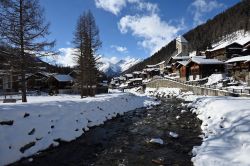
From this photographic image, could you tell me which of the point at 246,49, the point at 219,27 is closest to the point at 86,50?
the point at 246,49

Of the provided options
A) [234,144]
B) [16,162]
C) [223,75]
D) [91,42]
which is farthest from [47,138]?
[223,75]

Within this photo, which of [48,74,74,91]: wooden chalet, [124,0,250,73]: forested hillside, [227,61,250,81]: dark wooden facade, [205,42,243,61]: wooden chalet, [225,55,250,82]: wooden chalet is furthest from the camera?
[124,0,250,73]: forested hillside

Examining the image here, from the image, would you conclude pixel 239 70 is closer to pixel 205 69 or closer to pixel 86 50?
pixel 205 69

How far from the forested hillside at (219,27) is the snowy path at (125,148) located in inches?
4515

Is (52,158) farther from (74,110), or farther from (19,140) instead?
(74,110)

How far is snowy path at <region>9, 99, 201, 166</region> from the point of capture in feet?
39.5

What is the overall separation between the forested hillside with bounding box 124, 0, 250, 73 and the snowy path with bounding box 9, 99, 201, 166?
11468 centimetres

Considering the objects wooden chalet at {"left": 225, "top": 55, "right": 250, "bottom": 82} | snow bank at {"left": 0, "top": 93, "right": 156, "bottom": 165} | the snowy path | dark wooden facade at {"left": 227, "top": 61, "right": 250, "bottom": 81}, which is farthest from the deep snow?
dark wooden facade at {"left": 227, "top": 61, "right": 250, "bottom": 81}

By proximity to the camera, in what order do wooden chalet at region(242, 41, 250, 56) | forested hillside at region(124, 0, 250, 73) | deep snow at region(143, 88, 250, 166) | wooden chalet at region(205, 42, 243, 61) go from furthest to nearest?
forested hillside at region(124, 0, 250, 73) → wooden chalet at region(205, 42, 243, 61) → wooden chalet at region(242, 41, 250, 56) → deep snow at region(143, 88, 250, 166)

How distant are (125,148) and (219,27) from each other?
6066 inches

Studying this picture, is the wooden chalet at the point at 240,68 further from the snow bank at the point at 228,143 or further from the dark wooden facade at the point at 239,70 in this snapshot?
the snow bank at the point at 228,143

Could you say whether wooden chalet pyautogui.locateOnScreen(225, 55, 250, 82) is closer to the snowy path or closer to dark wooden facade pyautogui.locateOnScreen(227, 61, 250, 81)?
dark wooden facade pyautogui.locateOnScreen(227, 61, 250, 81)

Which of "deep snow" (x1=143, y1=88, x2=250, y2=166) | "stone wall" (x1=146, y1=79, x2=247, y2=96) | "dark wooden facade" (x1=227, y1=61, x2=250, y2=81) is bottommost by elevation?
"deep snow" (x1=143, y1=88, x2=250, y2=166)

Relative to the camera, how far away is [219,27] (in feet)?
503
